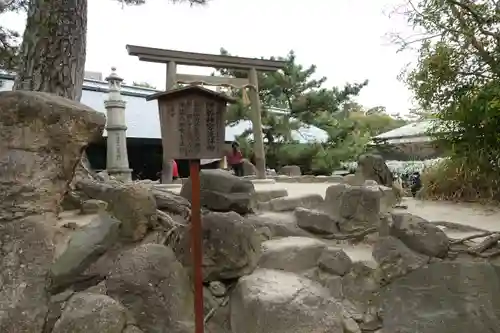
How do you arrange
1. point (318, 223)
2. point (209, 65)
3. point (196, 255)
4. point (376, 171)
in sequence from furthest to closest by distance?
point (209, 65) < point (376, 171) < point (318, 223) < point (196, 255)

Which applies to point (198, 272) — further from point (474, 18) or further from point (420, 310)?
point (474, 18)

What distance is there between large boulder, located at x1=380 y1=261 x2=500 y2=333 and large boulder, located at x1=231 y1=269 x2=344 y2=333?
1.40ft

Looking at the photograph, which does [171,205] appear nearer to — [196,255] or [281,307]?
[196,255]

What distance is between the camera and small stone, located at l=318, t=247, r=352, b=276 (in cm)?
291

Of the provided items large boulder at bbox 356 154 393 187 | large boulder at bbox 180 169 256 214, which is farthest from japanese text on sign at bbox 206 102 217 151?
large boulder at bbox 356 154 393 187

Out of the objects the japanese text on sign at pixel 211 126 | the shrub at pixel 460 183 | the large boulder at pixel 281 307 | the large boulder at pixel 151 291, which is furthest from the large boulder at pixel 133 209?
the shrub at pixel 460 183

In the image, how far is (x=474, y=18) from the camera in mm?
4387

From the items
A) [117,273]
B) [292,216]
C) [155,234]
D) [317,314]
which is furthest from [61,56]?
[317,314]

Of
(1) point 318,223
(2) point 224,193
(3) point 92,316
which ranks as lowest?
(3) point 92,316

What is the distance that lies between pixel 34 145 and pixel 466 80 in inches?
167

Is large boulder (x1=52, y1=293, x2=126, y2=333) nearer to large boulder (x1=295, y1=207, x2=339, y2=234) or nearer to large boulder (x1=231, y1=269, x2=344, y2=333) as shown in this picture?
large boulder (x1=231, y1=269, x2=344, y2=333)

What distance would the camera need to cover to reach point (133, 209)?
9.59 ft

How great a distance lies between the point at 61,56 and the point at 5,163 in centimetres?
139

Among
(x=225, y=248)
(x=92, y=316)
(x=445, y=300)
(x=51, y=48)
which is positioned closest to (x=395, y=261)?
(x=445, y=300)
